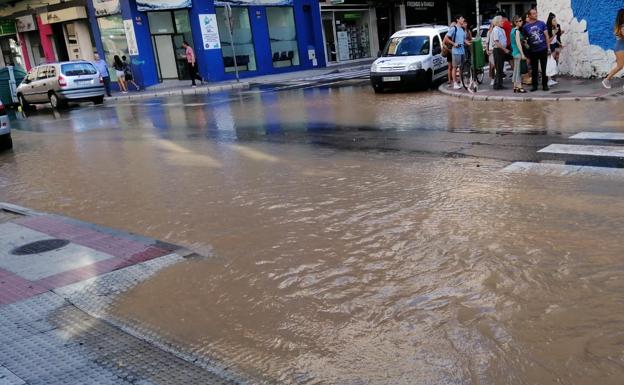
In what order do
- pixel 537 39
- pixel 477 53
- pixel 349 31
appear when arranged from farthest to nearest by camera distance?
pixel 349 31
pixel 477 53
pixel 537 39

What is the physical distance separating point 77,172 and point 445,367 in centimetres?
819

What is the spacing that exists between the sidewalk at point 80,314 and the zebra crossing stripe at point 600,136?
6191mm

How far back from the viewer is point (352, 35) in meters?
37.2

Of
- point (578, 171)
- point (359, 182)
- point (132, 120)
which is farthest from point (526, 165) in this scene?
point (132, 120)

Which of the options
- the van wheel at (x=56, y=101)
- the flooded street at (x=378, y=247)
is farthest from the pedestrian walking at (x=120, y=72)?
the flooded street at (x=378, y=247)

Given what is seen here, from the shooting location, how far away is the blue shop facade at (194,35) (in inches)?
1090

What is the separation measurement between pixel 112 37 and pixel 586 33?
873 inches

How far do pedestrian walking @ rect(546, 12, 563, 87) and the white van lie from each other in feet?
12.2

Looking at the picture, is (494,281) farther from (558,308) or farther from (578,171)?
(578,171)

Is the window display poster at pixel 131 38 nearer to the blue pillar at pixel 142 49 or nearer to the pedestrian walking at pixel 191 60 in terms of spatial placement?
the blue pillar at pixel 142 49

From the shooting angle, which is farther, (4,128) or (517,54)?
(517,54)

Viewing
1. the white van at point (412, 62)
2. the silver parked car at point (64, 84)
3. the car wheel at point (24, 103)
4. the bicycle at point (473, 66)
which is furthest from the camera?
the car wheel at point (24, 103)

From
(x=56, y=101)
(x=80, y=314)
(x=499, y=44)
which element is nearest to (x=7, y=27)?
(x=56, y=101)

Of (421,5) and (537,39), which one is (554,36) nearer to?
(537,39)
